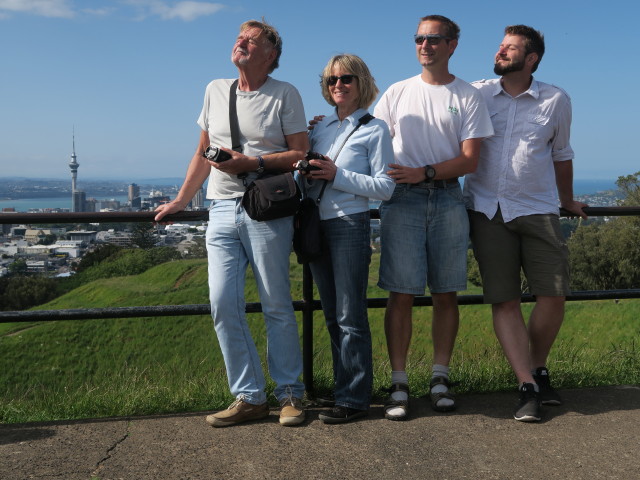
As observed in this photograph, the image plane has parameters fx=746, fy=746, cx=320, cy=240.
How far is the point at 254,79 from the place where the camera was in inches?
136

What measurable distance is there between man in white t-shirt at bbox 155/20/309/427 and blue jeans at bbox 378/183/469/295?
0.51 m

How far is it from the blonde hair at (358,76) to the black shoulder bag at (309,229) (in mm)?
88

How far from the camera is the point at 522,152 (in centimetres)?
369

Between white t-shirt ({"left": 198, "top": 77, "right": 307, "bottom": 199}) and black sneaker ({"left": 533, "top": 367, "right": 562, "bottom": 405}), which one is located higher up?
white t-shirt ({"left": 198, "top": 77, "right": 307, "bottom": 199})

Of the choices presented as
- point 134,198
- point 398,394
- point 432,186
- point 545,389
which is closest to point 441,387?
point 398,394

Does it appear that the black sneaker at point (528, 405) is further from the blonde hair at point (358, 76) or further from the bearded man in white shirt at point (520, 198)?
the blonde hair at point (358, 76)

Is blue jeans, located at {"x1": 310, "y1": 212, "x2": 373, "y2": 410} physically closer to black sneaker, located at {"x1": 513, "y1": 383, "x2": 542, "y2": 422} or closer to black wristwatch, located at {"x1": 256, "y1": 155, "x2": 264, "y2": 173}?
black wristwatch, located at {"x1": 256, "y1": 155, "x2": 264, "y2": 173}

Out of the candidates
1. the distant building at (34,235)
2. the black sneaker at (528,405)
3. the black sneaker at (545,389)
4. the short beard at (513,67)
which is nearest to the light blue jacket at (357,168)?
the short beard at (513,67)

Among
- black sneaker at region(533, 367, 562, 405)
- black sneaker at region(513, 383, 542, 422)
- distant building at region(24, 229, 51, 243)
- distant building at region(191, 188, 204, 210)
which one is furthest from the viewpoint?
distant building at region(24, 229, 51, 243)

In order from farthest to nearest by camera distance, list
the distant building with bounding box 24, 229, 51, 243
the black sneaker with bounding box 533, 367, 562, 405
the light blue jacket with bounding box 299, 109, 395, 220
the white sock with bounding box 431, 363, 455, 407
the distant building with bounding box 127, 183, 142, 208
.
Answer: the distant building with bounding box 127, 183, 142, 208, the distant building with bounding box 24, 229, 51, 243, the black sneaker with bounding box 533, 367, 562, 405, the white sock with bounding box 431, 363, 455, 407, the light blue jacket with bounding box 299, 109, 395, 220

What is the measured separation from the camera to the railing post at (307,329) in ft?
12.3

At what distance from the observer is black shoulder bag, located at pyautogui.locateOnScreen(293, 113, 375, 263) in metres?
3.38

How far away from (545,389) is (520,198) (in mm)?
984

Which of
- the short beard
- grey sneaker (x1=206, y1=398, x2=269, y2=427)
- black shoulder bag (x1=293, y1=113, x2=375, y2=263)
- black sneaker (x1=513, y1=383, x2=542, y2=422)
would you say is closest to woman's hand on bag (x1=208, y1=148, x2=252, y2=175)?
black shoulder bag (x1=293, y1=113, x2=375, y2=263)
